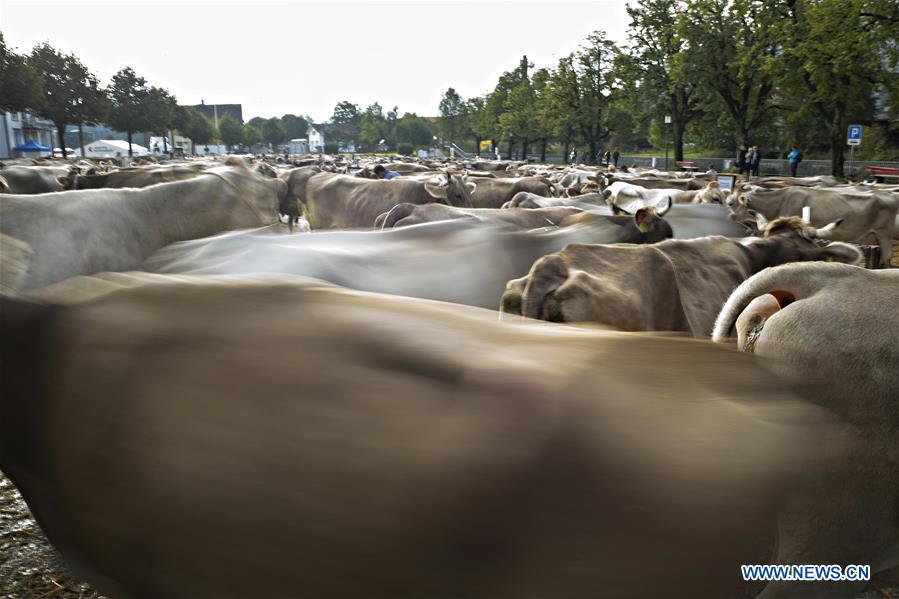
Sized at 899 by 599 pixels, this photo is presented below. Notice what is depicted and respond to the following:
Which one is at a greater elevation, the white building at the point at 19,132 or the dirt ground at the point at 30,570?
the white building at the point at 19,132

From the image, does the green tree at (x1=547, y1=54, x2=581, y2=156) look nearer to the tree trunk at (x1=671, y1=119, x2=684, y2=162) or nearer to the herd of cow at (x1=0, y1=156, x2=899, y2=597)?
the tree trunk at (x1=671, y1=119, x2=684, y2=162)

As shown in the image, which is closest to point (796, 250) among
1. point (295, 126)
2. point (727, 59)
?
point (727, 59)

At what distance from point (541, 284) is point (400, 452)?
7.57 feet

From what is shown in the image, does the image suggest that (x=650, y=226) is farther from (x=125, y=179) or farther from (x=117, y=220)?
(x=125, y=179)

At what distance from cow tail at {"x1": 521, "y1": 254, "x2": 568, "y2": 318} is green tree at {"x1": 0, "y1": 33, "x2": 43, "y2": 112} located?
129 ft

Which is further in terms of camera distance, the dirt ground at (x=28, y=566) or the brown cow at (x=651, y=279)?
the brown cow at (x=651, y=279)

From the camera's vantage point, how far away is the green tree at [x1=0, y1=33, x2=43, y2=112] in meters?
32.8

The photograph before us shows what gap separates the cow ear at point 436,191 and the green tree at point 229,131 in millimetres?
103909

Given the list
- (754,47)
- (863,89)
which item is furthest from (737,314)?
(754,47)

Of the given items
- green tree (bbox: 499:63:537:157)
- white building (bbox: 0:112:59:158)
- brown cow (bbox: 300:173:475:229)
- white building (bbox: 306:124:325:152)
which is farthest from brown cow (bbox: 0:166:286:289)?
white building (bbox: 306:124:325:152)

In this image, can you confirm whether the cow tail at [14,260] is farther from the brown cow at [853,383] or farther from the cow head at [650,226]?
the cow head at [650,226]

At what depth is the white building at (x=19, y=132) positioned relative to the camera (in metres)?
50.8

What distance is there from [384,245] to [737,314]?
6.16 ft

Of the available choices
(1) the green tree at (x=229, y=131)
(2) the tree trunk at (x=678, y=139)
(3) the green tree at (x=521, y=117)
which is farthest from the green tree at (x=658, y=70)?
(1) the green tree at (x=229, y=131)
